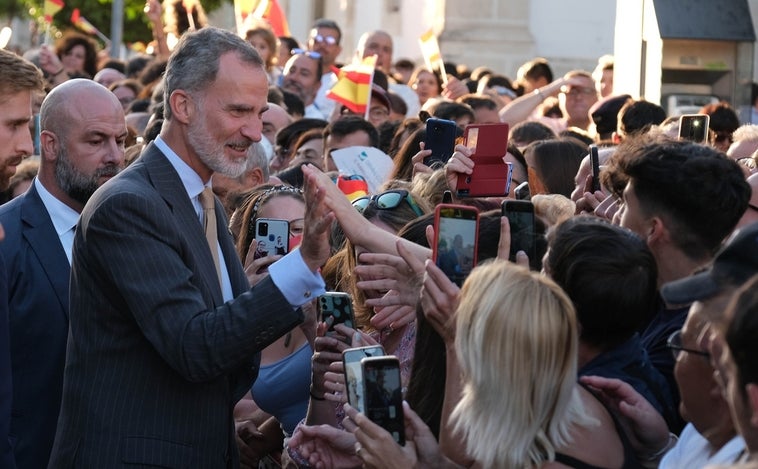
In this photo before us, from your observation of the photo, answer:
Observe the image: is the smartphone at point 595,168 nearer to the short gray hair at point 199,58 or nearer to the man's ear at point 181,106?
the short gray hair at point 199,58

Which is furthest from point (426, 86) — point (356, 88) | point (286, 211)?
point (286, 211)

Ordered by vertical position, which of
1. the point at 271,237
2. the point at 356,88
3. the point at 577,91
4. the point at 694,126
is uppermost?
the point at 694,126

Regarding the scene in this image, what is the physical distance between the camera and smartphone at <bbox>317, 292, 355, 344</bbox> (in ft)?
15.6

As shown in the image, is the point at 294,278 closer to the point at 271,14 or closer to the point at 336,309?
the point at 336,309

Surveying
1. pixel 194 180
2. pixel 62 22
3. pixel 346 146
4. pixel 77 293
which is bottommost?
pixel 62 22

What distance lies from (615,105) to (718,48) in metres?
1.37

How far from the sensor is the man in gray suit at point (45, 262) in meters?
5.12

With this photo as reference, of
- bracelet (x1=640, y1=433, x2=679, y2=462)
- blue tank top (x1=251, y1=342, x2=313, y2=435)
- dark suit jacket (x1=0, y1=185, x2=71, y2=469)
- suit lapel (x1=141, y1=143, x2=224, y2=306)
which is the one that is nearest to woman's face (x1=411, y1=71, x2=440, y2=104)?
blue tank top (x1=251, y1=342, x2=313, y2=435)

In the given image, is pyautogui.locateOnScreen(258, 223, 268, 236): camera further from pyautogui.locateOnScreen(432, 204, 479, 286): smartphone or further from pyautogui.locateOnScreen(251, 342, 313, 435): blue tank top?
pyautogui.locateOnScreen(432, 204, 479, 286): smartphone

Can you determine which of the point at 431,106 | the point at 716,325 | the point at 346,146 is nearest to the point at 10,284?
the point at 716,325

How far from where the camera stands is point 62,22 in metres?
40.2

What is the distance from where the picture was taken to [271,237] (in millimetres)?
5797

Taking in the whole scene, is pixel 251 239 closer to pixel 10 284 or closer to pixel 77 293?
pixel 10 284

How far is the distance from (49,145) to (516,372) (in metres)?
3.04
